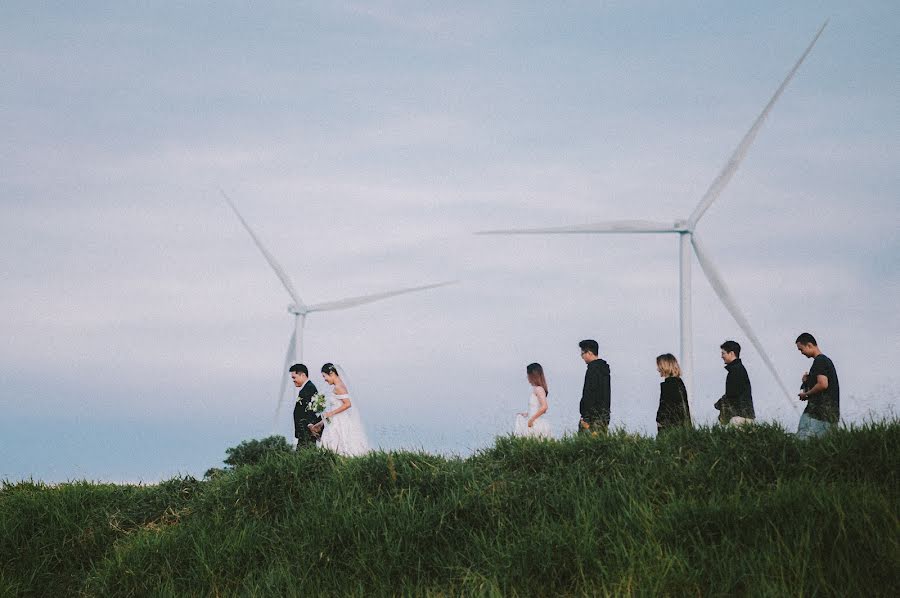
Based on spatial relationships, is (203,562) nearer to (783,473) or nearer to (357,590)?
(357,590)

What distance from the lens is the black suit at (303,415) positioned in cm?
1883

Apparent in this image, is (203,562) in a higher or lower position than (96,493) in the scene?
lower

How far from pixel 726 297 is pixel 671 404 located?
29.4ft

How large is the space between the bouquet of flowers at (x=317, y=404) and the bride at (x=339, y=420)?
0.12 m

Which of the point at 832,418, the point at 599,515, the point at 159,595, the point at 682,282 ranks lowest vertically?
the point at 159,595

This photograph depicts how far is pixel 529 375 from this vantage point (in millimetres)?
16641

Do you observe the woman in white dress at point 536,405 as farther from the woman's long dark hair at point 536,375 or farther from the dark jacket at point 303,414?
the dark jacket at point 303,414

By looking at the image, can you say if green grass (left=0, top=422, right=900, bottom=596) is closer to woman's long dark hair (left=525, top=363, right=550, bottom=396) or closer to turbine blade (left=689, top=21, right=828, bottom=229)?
woman's long dark hair (left=525, top=363, right=550, bottom=396)

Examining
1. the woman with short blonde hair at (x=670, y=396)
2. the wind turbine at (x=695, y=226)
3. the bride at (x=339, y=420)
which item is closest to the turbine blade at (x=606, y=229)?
the wind turbine at (x=695, y=226)

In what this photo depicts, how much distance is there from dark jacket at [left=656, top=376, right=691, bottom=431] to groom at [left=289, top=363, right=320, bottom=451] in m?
7.37

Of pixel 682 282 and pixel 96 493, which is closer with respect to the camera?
pixel 96 493

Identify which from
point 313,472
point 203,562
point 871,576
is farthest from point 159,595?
point 871,576

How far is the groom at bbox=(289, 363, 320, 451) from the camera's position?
1883 cm

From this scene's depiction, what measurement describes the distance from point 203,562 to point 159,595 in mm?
678
